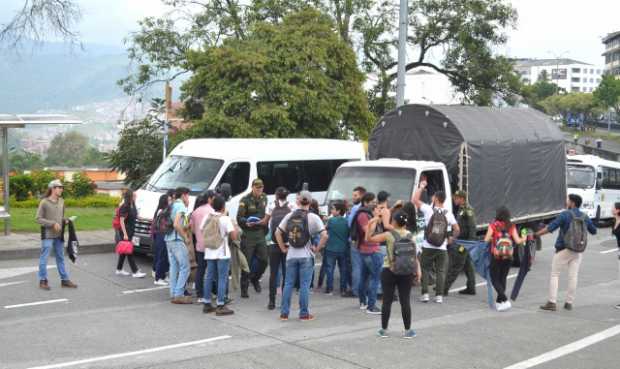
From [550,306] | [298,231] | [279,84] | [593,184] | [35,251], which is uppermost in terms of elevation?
[279,84]

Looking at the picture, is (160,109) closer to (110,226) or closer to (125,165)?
(125,165)

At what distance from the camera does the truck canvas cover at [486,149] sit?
576 inches

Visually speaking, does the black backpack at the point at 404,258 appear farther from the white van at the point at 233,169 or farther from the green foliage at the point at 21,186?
the green foliage at the point at 21,186

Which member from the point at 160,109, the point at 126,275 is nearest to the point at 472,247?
the point at 126,275

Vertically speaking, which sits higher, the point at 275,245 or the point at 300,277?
the point at 275,245

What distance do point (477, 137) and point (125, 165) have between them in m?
18.1

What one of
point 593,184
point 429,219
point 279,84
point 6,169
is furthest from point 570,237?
point 593,184

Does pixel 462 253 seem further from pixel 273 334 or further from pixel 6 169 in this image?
pixel 6 169

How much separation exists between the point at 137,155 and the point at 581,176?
1645 centimetres

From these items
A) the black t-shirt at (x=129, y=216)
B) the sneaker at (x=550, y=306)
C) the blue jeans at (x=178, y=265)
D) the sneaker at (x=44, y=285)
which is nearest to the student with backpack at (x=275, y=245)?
the blue jeans at (x=178, y=265)

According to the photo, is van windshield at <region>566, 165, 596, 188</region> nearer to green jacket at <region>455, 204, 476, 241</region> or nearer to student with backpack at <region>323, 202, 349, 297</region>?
green jacket at <region>455, 204, 476, 241</region>

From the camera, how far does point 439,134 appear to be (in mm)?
14805

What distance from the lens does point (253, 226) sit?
12.0 meters

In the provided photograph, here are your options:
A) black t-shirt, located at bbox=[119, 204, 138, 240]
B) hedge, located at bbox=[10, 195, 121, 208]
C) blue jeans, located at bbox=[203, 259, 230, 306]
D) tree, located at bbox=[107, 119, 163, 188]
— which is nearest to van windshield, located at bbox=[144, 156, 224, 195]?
black t-shirt, located at bbox=[119, 204, 138, 240]
